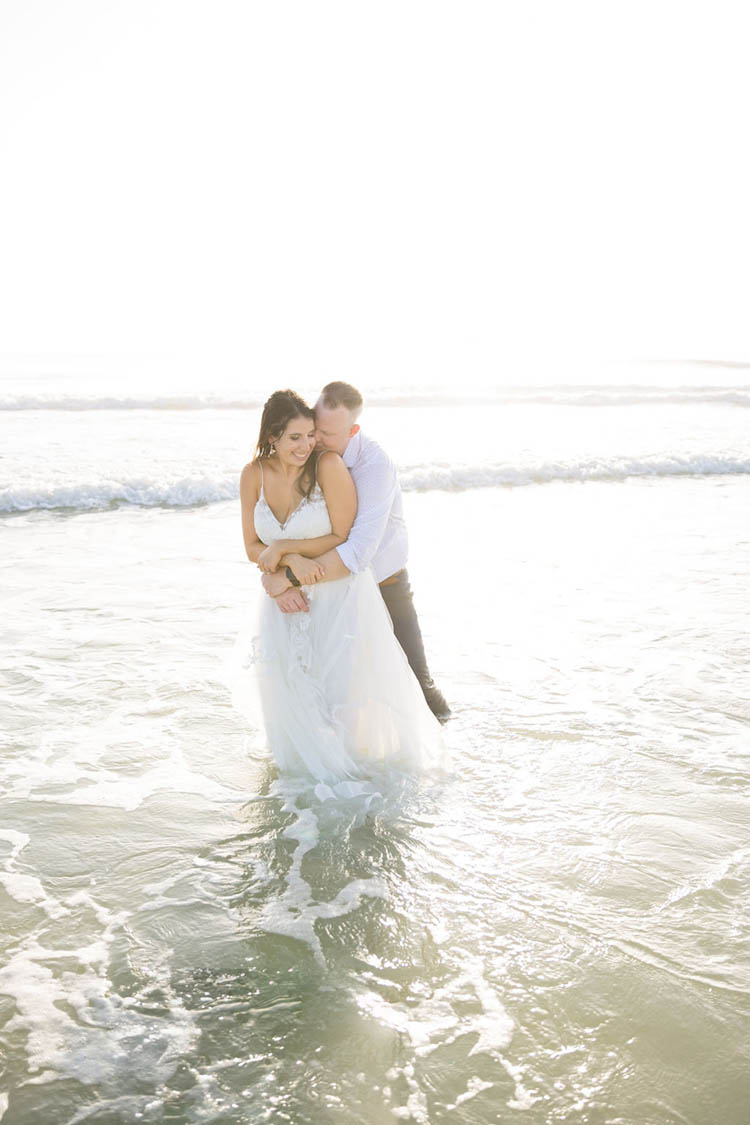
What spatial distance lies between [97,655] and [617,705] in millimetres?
3782

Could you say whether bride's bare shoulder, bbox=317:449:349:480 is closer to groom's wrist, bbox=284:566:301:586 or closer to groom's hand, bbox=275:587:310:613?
groom's wrist, bbox=284:566:301:586

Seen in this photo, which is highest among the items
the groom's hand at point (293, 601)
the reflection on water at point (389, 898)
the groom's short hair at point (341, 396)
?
the groom's short hair at point (341, 396)

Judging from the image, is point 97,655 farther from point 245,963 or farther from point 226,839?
point 245,963

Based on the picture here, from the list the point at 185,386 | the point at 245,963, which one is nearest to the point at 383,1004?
the point at 245,963

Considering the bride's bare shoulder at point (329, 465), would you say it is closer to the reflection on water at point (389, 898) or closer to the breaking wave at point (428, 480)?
the reflection on water at point (389, 898)

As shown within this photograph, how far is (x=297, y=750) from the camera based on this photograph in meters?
4.77

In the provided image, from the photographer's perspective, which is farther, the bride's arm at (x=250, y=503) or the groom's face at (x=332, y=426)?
the bride's arm at (x=250, y=503)

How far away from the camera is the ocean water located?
275 cm

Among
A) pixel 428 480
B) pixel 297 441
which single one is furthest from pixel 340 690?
pixel 428 480

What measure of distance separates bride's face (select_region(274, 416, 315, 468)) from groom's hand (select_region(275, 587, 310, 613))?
0.67 meters

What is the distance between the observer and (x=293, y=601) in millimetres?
4645

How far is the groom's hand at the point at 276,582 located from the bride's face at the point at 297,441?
58 cm

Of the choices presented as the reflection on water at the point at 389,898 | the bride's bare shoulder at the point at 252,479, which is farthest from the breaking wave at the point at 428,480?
the bride's bare shoulder at the point at 252,479

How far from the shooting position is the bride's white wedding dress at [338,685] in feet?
15.3
